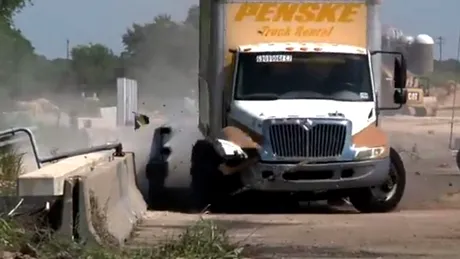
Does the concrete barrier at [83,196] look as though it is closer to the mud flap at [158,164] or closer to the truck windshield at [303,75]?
the truck windshield at [303,75]

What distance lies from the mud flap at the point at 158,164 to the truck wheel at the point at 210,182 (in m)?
1.31

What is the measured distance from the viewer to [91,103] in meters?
52.5

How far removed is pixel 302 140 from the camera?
1605 centimetres

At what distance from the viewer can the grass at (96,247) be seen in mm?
10047

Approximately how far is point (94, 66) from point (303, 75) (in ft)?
159

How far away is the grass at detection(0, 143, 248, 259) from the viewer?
10.0m

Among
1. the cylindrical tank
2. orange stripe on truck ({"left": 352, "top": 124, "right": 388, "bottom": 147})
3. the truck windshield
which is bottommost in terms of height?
the cylindrical tank

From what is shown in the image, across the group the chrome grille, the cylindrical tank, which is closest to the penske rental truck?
the chrome grille

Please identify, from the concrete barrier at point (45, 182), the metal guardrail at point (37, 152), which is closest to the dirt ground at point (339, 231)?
the metal guardrail at point (37, 152)

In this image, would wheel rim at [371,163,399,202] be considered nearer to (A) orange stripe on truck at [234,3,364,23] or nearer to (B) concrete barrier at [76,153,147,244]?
(A) orange stripe on truck at [234,3,364,23]

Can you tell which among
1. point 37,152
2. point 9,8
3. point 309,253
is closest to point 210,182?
point 37,152

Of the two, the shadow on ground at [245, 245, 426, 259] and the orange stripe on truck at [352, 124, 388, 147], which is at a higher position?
the orange stripe on truck at [352, 124, 388, 147]

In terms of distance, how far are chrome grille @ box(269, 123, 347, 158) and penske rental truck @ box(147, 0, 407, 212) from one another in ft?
0.05

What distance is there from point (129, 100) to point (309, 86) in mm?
6644
